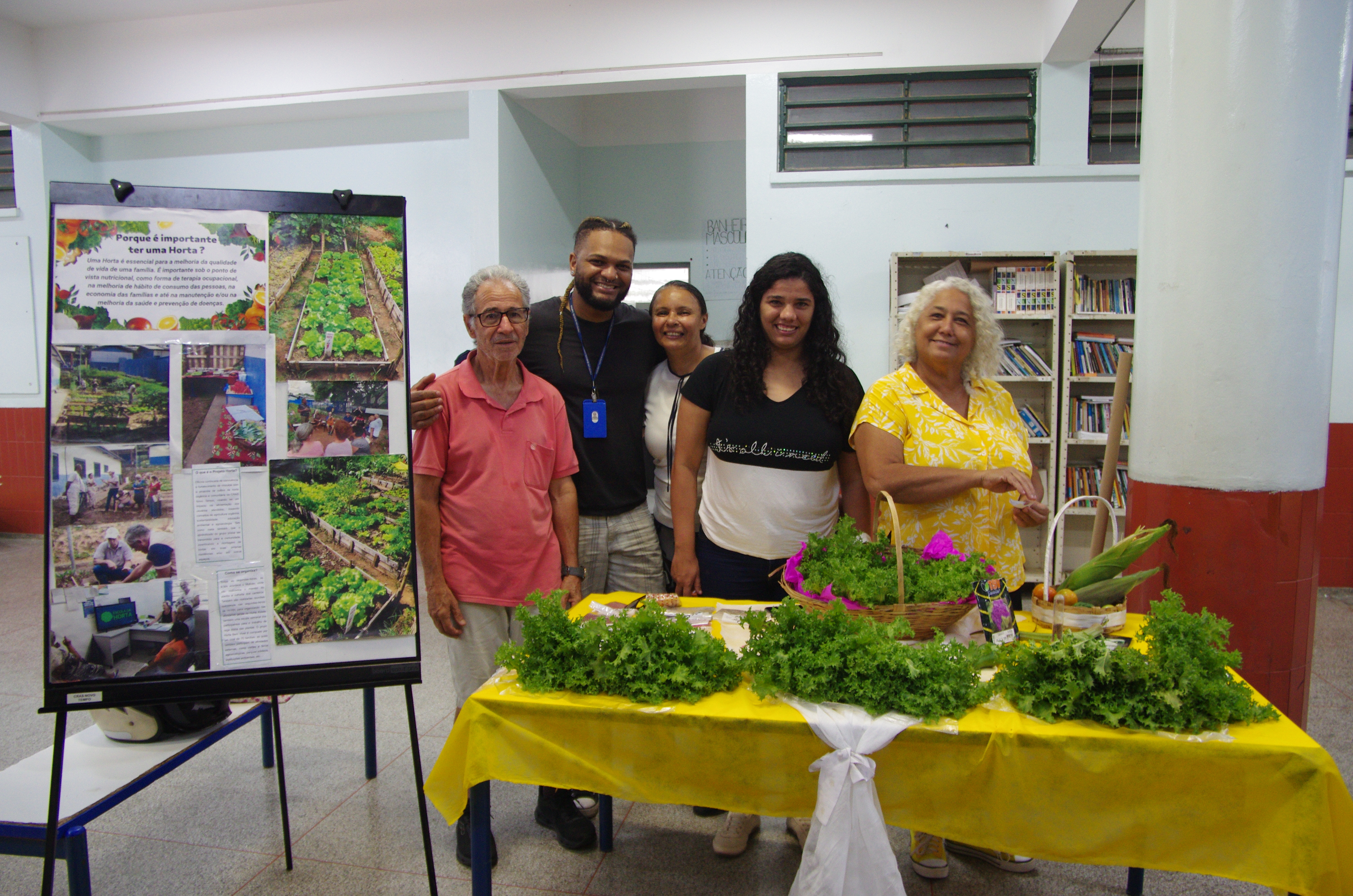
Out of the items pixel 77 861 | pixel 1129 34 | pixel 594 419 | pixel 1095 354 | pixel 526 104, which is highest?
pixel 1129 34

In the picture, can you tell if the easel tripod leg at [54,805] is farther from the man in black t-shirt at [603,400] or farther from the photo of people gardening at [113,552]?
the man in black t-shirt at [603,400]

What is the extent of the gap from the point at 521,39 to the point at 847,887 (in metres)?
5.19

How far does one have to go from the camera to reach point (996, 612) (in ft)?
5.45

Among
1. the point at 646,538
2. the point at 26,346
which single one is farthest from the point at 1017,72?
the point at 26,346

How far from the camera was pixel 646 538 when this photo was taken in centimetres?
251

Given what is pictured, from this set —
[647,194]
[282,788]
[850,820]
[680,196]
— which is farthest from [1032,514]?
[647,194]

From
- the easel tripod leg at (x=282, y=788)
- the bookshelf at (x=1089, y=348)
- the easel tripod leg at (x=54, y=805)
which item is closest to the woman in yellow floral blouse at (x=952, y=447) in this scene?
the easel tripod leg at (x=282, y=788)

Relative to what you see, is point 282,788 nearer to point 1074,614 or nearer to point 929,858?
point 929,858

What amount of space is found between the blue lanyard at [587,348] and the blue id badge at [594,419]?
4 cm

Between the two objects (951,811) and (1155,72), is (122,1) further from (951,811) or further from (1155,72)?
(951,811)

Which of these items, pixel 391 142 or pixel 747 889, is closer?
pixel 747 889

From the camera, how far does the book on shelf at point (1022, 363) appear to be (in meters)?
4.58

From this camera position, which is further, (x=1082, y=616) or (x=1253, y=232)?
(x=1253, y=232)

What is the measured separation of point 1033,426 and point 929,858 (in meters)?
3.19
